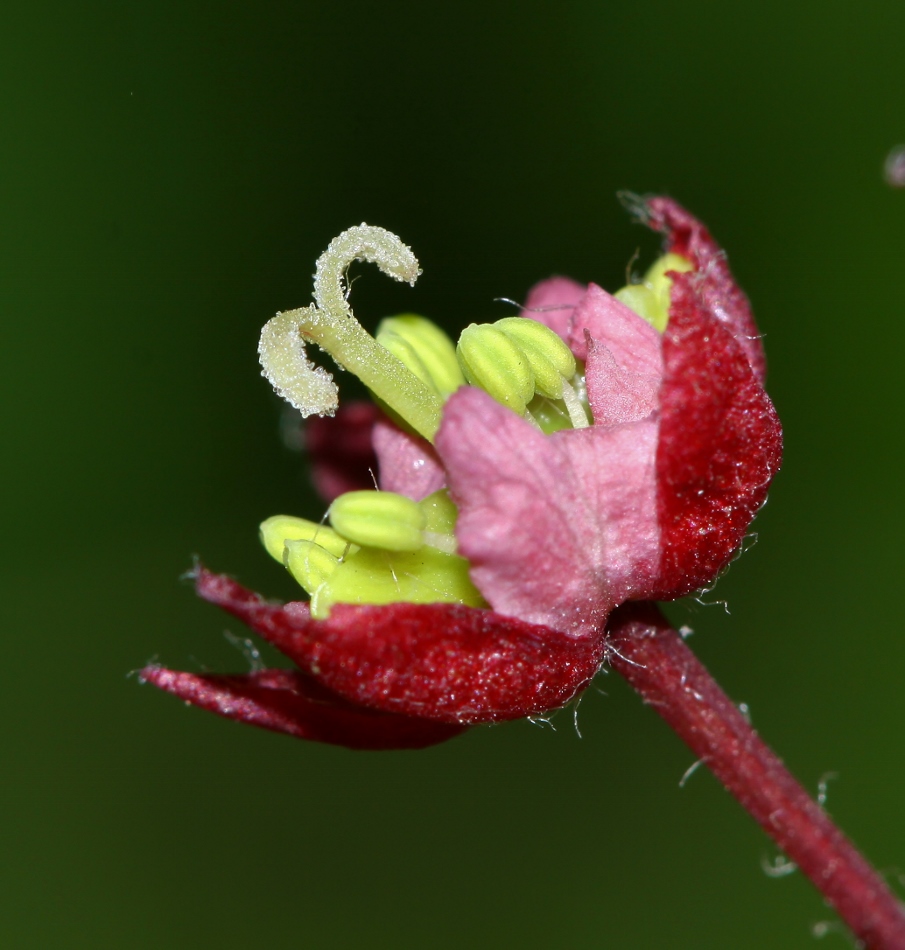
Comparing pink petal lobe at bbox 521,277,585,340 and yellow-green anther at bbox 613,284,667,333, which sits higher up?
pink petal lobe at bbox 521,277,585,340

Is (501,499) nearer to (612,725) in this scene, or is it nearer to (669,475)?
(669,475)

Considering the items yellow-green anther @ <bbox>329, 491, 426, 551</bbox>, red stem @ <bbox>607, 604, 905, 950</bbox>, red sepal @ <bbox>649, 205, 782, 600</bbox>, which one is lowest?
red stem @ <bbox>607, 604, 905, 950</bbox>

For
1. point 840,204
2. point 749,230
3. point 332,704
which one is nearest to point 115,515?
point 749,230

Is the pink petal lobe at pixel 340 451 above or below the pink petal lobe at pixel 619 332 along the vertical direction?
above

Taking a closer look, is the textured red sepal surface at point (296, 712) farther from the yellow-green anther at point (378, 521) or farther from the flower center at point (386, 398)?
the yellow-green anther at point (378, 521)

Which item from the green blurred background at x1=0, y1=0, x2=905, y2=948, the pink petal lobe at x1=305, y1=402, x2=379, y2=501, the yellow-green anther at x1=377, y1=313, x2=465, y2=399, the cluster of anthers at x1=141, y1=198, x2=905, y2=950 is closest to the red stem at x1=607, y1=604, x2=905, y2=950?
the cluster of anthers at x1=141, y1=198, x2=905, y2=950

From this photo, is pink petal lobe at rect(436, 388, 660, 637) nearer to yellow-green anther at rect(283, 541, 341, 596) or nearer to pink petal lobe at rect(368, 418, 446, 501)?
yellow-green anther at rect(283, 541, 341, 596)

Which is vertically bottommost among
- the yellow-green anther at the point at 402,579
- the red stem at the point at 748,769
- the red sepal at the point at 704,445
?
the red stem at the point at 748,769

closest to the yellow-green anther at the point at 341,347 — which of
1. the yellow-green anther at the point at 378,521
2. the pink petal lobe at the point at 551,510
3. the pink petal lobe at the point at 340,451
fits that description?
the yellow-green anther at the point at 378,521

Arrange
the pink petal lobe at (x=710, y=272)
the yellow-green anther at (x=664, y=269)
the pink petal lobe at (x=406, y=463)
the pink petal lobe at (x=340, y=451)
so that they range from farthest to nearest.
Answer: the pink petal lobe at (x=340, y=451), the yellow-green anther at (x=664, y=269), the pink petal lobe at (x=406, y=463), the pink petal lobe at (x=710, y=272)
